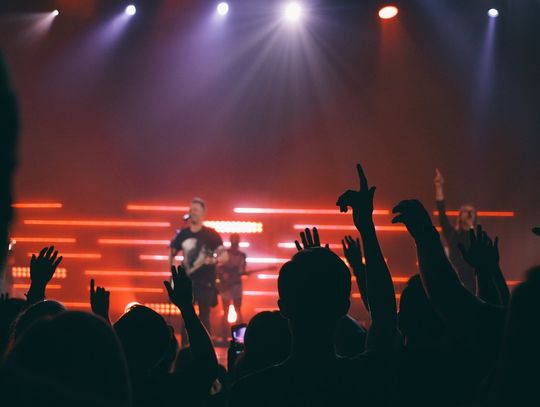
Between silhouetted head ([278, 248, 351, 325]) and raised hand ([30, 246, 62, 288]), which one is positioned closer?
silhouetted head ([278, 248, 351, 325])

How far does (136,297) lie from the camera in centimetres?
1047

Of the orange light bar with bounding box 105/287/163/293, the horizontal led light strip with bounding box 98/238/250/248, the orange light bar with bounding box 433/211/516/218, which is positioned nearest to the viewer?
the orange light bar with bounding box 433/211/516/218

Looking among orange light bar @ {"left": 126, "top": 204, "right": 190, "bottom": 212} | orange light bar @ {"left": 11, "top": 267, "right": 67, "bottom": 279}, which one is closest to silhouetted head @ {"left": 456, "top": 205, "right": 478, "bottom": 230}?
orange light bar @ {"left": 126, "top": 204, "right": 190, "bottom": 212}

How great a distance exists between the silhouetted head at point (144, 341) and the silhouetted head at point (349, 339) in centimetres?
72

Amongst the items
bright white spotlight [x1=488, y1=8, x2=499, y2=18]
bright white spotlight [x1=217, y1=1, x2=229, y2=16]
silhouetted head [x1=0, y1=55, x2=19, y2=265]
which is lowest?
silhouetted head [x1=0, y1=55, x2=19, y2=265]

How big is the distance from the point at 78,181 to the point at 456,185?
28.1 ft

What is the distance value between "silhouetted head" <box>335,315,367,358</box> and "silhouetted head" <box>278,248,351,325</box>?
628 millimetres

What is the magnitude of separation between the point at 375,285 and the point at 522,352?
2.63ft

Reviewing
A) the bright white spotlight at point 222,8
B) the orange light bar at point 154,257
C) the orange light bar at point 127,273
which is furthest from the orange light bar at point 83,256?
the bright white spotlight at point 222,8

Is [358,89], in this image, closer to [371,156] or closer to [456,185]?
[371,156]

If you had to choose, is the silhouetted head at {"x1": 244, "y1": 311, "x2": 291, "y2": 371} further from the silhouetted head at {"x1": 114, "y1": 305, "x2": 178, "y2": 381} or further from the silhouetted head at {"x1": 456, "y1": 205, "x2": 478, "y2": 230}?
the silhouetted head at {"x1": 456, "y1": 205, "x2": 478, "y2": 230}

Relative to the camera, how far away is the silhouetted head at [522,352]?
2.66ft

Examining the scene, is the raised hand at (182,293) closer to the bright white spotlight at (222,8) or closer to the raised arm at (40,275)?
the raised arm at (40,275)

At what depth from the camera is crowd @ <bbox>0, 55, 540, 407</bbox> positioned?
0.80 m
